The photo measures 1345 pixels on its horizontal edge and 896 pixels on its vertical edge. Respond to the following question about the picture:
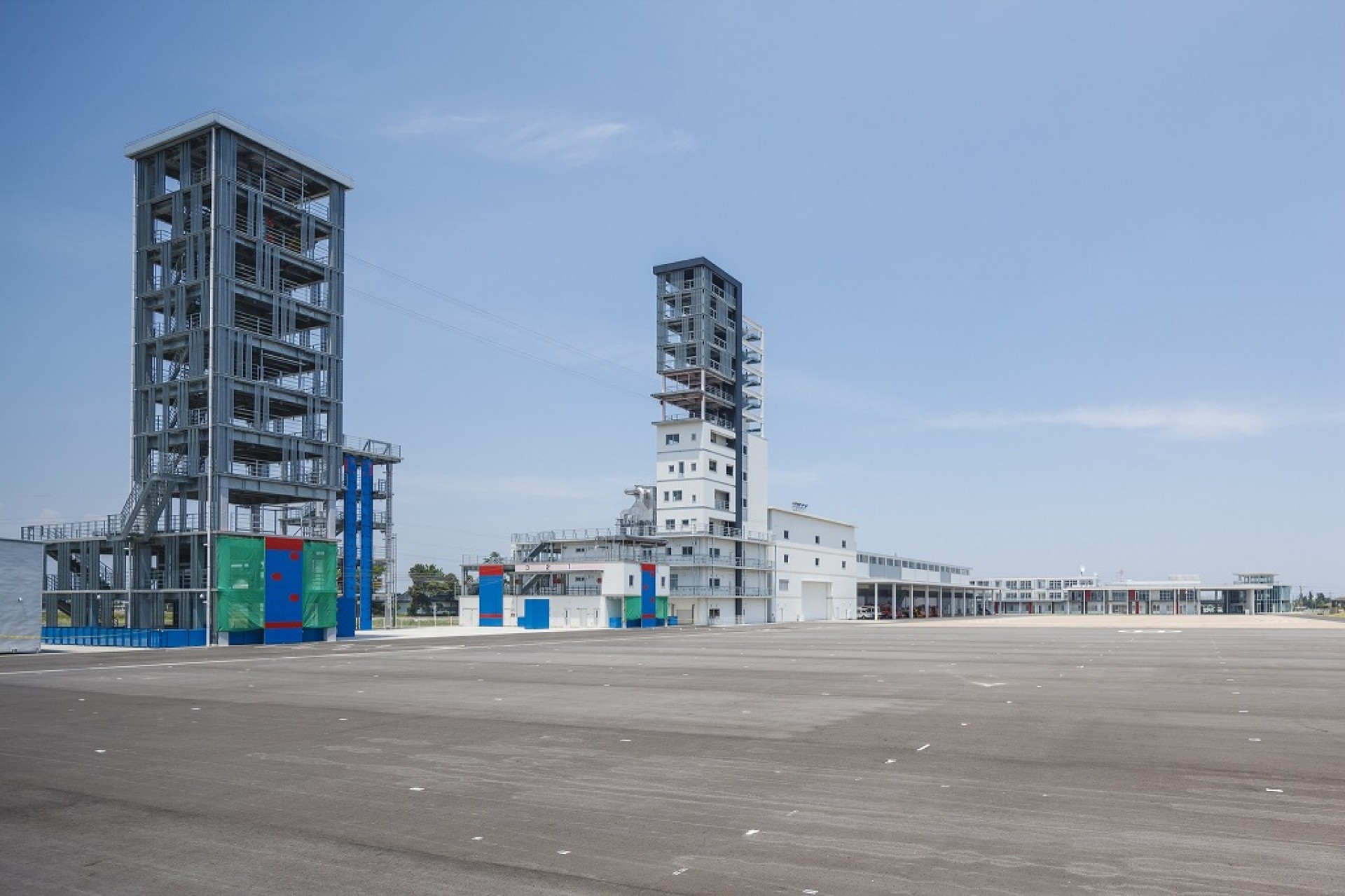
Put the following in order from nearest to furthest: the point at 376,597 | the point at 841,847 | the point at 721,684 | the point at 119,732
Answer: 1. the point at 841,847
2. the point at 119,732
3. the point at 721,684
4. the point at 376,597

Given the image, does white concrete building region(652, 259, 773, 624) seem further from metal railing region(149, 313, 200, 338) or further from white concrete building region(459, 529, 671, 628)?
metal railing region(149, 313, 200, 338)

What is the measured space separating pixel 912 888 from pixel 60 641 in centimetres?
6570

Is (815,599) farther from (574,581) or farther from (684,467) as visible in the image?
(574,581)

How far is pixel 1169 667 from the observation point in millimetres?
33219

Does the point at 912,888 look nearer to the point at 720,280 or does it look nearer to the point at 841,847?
the point at 841,847

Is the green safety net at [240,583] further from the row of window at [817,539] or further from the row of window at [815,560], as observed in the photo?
the row of window at [817,539]

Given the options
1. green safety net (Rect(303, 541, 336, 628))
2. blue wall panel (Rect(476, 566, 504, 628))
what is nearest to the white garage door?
blue wall panel (Rect(476, 566, 504, 628))

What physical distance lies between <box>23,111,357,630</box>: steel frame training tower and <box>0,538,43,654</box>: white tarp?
829cm

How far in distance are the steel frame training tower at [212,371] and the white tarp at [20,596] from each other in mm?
8292

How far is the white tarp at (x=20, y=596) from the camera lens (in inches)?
1898

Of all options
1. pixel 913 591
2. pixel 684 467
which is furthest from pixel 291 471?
pixel 913 591

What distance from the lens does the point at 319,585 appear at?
208ft

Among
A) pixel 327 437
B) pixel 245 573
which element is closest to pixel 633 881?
pixel 245 573

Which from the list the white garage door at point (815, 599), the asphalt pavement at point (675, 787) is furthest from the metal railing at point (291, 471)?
the white garage door at point (815, 599)
